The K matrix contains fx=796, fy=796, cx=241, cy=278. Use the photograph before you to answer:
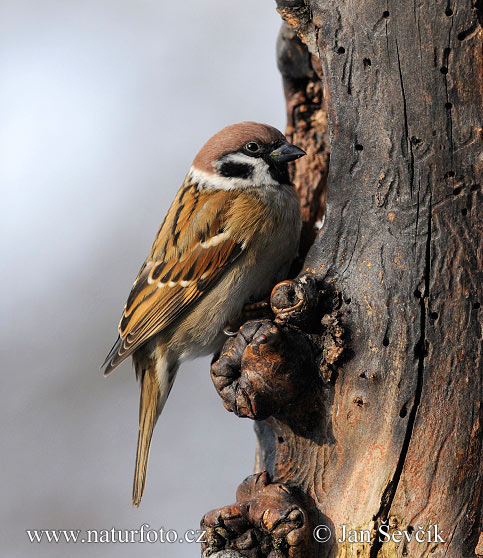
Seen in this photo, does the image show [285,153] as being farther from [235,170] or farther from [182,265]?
[182,265]

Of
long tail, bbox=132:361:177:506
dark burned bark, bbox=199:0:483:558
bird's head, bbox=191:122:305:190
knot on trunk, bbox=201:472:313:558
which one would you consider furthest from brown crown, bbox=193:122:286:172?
knot on trunk, bbox=201:472:313:558

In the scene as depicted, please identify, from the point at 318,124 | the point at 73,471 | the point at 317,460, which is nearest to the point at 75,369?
the point at 73,471

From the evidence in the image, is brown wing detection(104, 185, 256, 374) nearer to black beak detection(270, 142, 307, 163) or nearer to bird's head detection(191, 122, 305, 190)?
bird's head detection(191, 122, 305, 190)

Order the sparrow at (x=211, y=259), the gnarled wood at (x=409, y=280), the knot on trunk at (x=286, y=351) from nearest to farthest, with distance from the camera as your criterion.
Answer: the gnarled wood at (x=409, y=280)
the knot on trunk at (x=286, y=351)
the sparrow at (x=211, y=259)

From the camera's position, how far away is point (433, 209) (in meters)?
2.39

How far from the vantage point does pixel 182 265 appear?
3064 millimetres

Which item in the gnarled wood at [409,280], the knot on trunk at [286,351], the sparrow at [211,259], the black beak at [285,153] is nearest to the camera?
the gnarled wood at [409,280]

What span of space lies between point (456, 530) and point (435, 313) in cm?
63

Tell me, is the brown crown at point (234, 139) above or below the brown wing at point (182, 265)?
above

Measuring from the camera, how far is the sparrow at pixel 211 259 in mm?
2986

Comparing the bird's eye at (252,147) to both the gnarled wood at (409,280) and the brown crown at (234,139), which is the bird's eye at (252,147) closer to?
the brown crown at (234,139)

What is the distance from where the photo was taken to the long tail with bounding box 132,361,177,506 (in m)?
3.15

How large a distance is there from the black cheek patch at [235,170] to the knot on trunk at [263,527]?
124cm

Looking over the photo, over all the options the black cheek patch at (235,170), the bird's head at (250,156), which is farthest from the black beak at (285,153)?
the black cheek patch at (235,170)
